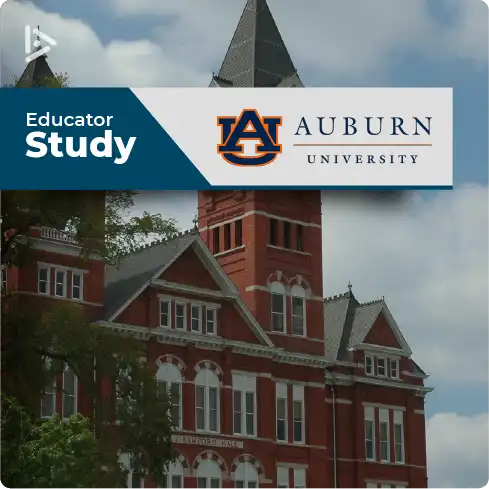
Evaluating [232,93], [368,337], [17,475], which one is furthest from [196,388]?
[232,93]

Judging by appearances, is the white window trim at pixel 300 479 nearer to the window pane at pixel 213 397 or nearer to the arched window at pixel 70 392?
the window pane at pixel 213 397

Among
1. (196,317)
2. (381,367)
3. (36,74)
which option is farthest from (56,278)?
(381,367)

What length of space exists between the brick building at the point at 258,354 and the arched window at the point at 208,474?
0.09 ft

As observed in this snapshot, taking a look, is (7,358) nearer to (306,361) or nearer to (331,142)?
(331,142)

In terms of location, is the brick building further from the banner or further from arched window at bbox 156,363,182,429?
the banner

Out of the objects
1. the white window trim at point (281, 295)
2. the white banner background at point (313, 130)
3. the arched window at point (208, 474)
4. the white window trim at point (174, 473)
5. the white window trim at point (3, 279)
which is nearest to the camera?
the white banner background at point (313, 130)

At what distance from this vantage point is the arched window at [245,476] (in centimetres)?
2337

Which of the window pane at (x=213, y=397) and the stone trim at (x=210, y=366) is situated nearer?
the window pane at (x=213, y=397)

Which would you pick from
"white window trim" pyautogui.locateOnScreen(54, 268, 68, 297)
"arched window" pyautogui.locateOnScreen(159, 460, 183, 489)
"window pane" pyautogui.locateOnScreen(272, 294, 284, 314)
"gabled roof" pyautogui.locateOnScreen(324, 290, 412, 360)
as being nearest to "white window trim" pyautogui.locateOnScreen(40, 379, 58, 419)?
"white window trim" pyautogui.locateOnScreen(54, 268, 68, 297)

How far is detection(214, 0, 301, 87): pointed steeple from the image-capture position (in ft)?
50.4

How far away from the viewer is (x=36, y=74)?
15.4 metres

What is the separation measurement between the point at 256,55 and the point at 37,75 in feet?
8.91

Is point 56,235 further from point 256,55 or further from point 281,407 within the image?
point 281,407

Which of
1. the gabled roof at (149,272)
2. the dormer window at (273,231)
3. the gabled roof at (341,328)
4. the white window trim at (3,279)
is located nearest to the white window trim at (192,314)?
the gabled roof at (149,272)
